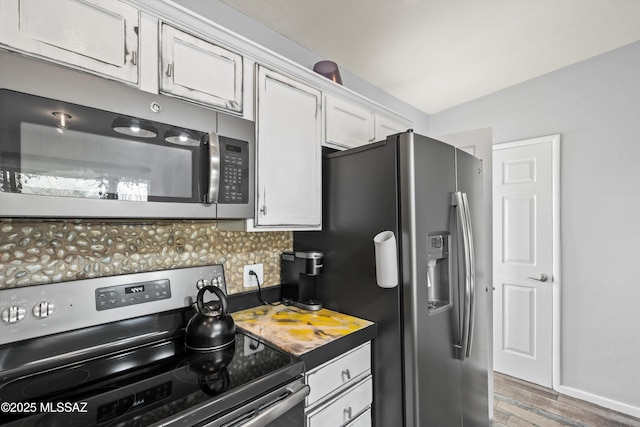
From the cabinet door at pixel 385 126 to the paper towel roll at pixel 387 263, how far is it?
958mm

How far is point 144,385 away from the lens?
3.01ft

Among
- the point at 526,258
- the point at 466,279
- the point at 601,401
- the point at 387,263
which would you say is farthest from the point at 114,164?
the point at 601,401

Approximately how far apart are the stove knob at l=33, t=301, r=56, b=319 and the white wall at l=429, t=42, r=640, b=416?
332cm

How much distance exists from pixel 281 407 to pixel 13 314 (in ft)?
2.91

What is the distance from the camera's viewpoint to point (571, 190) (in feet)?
8.30

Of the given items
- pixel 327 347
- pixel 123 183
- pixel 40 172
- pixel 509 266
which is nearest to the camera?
pixel 40 172

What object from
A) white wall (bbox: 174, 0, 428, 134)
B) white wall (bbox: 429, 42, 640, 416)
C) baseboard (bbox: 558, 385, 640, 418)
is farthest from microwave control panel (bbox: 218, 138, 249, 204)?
baseboard (bbox: 558, 385, 640, 418)

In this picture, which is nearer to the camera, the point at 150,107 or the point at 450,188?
the point at 150,107

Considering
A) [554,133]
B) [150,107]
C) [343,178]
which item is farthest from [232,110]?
[554,133]

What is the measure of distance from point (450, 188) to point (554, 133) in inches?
71.1

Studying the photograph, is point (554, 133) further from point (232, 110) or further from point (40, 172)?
point (40, 172)

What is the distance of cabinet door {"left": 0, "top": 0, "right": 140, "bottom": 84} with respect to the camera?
80 cm

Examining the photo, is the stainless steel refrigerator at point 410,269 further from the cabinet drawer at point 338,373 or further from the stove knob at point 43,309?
the stove knob at point 43,309

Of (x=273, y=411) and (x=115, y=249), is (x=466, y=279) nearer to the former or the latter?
(x=273, y=411)
